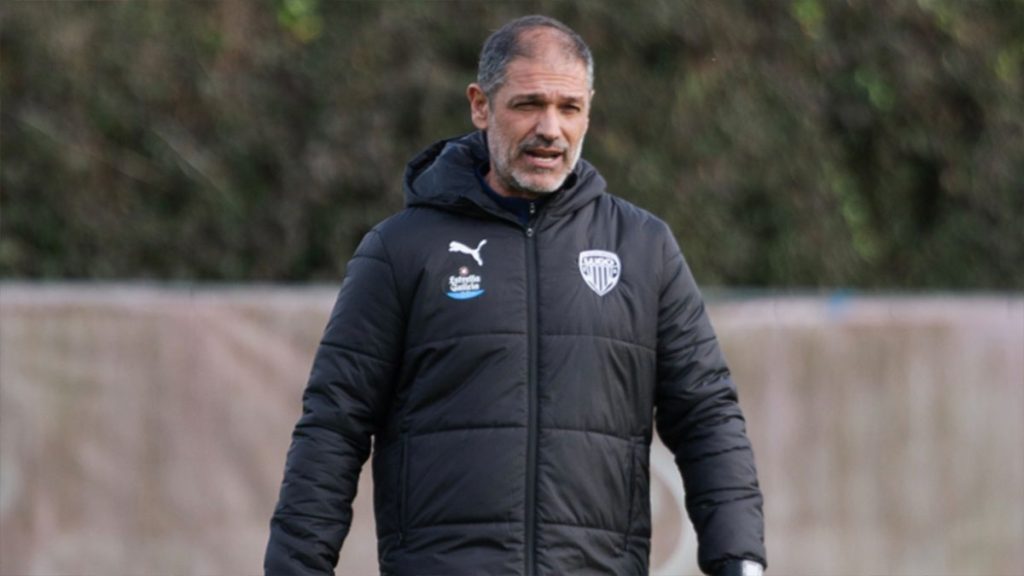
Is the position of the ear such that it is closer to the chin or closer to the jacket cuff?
the chin

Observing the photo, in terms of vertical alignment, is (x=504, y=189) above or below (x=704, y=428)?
Result: above

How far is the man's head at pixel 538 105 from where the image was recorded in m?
3.98

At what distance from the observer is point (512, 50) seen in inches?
159

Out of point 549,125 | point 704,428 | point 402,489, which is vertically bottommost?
point 402,489

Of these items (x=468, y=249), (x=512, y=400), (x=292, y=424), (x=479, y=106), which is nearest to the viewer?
(x=512, y=400)

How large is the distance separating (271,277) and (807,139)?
116 inches

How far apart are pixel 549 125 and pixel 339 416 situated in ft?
2.44

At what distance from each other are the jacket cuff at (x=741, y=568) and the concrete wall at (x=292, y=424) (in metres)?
3.29

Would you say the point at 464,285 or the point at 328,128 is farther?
the point at 328,128

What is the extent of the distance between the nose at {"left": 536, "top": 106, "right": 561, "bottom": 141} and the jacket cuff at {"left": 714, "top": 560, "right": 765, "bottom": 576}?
94 centimetres

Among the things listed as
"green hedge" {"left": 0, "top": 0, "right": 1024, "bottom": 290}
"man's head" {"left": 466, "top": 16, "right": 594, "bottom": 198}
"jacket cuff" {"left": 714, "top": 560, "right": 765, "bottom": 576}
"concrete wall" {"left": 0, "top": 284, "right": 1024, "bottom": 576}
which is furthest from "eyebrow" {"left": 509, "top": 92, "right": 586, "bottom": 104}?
"green hedge" {"left": 0, "top": 0, "right": 1024, "bottom": 290}

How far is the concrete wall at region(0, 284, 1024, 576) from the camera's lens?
7.21 m

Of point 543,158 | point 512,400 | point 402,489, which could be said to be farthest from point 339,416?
point 543,158

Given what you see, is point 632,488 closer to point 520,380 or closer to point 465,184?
point 520,380
